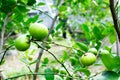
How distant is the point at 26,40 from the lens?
671mm

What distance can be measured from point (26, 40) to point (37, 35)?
0.05 m

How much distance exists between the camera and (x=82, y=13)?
428cm

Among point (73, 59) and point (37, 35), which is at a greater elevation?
point (37, 35)

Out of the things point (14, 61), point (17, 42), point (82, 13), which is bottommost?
point (14, 61)

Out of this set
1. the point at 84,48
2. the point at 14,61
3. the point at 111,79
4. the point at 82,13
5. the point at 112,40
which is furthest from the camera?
the point at 14,61

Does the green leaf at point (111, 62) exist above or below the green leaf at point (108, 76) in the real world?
above

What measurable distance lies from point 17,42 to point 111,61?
0.67ft

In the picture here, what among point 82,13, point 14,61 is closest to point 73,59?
point 82,13

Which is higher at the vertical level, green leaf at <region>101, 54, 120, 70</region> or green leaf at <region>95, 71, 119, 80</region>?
green leaf at <region>101, 54, 120, 70</region>

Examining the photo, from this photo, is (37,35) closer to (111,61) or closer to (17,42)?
(17,42)

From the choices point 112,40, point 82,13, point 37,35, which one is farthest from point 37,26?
point 82,13

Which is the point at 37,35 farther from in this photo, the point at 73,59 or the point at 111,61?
the point at 73,59

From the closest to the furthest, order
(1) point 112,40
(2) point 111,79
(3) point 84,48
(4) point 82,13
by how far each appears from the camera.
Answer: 1. (2) point 111,79
2. (3) point 84,48
3. (1) point 112,40
4. (4) point 82,13

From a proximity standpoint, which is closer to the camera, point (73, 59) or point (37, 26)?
point (37, 26)
